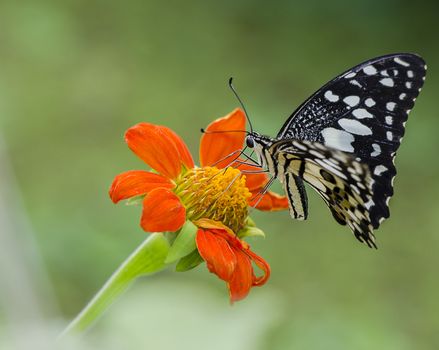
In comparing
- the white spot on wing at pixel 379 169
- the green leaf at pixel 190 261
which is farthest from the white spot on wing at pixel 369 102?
the green leaf at pixel 190 261

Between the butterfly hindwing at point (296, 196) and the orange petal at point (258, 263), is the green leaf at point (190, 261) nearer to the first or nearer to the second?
the orange petal at point (258, 263)

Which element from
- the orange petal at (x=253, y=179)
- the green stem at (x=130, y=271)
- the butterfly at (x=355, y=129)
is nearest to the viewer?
the green stem at (x=130, y=271)

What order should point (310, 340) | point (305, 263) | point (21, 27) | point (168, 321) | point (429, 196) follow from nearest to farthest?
point (168, 321) → point (310, 340) → point (305, 263) → point (429, 196) → point (21, 27)

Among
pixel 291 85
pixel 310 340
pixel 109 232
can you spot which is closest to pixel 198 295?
pixel 310 340

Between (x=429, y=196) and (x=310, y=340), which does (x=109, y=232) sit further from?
(x=429, y=196)

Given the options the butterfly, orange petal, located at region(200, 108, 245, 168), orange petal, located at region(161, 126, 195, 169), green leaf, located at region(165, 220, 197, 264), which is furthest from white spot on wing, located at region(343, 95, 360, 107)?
green leaf, located at region(165, 220, 197, 264)

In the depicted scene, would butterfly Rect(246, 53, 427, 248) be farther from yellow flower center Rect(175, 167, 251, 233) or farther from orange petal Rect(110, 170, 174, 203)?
orange petal Rect(110, 170, 174, 203)
